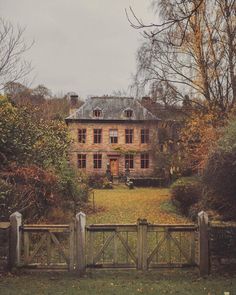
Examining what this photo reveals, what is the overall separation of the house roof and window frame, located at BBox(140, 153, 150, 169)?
13.8 feet

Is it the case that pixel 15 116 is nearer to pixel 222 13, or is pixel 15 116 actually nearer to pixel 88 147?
pixel 222 13

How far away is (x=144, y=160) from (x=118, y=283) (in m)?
36.7

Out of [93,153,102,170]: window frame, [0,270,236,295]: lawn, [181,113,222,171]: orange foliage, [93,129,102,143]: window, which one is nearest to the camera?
[0,270,236,295]: lawn

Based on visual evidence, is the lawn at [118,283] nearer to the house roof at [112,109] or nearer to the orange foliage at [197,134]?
the orange foliage at [197,134]

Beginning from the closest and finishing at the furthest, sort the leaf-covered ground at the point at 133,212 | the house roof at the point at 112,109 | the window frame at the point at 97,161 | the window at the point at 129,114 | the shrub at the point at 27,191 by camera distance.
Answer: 1. the shrub at the point at 27,191
2. the leaf-covered ground at the point at 133,212
3. the house roof at the point at 112,109
4. the window at the point at 129,114
5. the window frame at the point at 97,161

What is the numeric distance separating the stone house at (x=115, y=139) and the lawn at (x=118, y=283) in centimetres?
3514

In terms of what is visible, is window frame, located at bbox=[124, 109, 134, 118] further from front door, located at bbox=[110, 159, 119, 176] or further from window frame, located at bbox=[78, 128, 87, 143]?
front door, located at bbox=[110, 159, 119, 176]

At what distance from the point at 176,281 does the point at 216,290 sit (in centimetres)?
105

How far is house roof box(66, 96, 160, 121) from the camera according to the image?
1727 inches

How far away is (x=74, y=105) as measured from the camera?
48.6 metres

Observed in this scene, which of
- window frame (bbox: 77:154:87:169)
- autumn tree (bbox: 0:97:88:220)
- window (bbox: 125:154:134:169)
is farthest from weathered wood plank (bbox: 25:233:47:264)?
window (bbox: 125:154:134:169)

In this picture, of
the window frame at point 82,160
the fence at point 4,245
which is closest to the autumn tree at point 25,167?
the fence at point 4,245

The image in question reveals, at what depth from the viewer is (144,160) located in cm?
4466

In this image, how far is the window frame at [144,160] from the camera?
44656 millimetres
